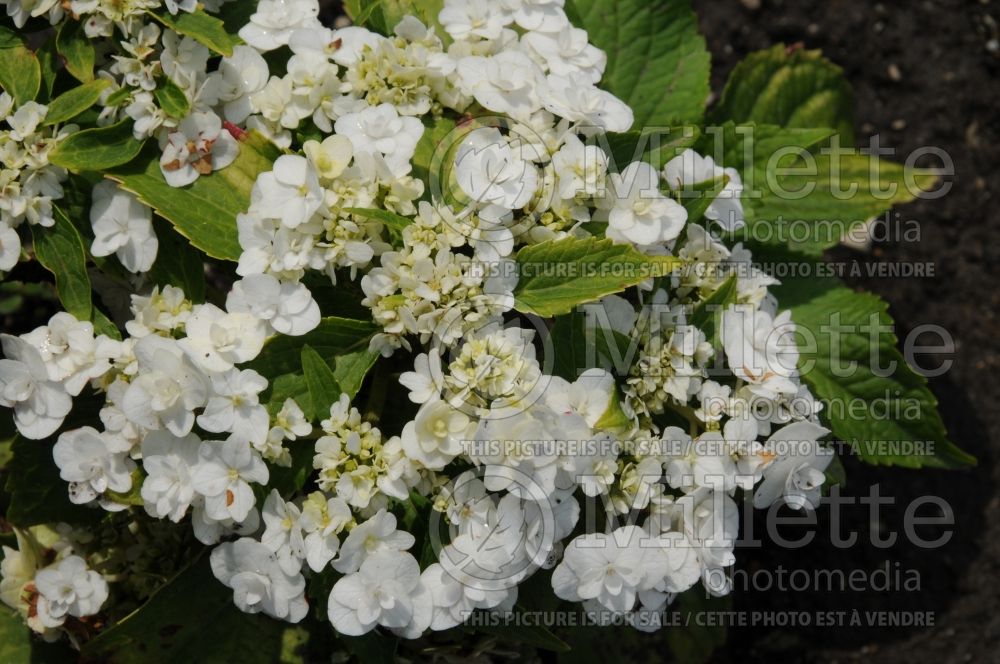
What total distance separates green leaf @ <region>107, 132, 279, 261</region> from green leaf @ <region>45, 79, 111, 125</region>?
0.10 meters

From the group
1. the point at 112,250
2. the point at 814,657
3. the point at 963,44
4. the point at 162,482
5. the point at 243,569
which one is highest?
the point at 963,44

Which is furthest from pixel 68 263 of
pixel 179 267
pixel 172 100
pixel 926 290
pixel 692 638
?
pixel 926 290

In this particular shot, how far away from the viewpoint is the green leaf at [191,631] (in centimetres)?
151

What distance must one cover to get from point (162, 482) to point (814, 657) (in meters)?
1.82

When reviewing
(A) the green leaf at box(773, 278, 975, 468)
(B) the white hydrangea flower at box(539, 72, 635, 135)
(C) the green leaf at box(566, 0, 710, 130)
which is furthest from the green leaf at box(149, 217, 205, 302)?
(A) the green leaf at box(773, 278, 975, 468)

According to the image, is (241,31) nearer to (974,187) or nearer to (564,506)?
(564,506)

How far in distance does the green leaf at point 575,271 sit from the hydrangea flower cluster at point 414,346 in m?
0.02

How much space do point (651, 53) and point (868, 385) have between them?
0.76m

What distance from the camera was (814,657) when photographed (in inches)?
94.8

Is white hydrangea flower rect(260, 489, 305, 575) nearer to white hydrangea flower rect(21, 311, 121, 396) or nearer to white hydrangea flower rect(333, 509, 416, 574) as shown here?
white hydrangea flower rect(333, 509, 416, 574)

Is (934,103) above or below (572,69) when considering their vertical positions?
below

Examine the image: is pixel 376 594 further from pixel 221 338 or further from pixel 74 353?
pixel 74 353

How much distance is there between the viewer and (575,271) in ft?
4.21

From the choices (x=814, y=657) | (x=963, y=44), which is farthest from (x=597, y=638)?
→ (x=963, y=44)
